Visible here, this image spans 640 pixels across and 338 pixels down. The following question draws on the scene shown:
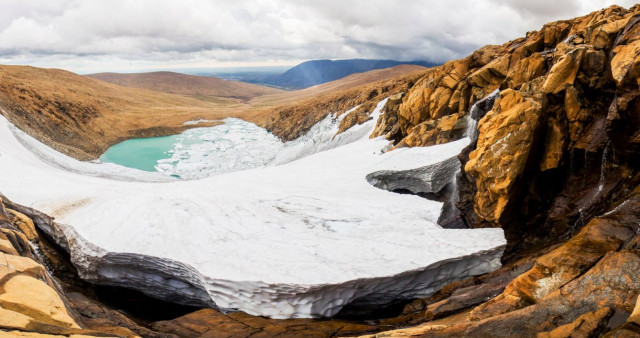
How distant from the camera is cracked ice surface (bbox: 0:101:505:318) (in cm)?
1245

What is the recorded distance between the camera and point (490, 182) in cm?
1490

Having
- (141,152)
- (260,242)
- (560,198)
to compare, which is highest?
(141,152)

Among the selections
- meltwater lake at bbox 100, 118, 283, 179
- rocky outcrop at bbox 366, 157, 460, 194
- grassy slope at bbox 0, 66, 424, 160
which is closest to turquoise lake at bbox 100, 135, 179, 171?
meltwater lake at bbox 100, 118, 283, 179

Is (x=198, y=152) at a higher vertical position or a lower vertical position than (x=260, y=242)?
higher

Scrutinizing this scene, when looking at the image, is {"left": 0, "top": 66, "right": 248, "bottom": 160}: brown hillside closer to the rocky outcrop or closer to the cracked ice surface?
the cracked ice surface

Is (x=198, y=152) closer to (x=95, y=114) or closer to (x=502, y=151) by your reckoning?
(x=95, y=114)

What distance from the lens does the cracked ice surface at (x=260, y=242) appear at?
12445mm

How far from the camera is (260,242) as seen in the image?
49.4 ft

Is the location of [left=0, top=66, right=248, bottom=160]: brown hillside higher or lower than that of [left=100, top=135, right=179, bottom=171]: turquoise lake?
higher

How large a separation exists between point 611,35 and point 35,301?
23.1 metres

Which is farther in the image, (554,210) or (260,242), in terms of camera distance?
(260,242)

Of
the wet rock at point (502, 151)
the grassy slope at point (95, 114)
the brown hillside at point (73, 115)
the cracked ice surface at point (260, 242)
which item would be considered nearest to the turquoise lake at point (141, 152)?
the brown hillside at point (73, 115)

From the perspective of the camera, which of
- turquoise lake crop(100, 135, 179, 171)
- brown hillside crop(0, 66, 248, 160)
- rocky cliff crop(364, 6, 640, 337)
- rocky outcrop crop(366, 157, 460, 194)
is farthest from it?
brown hillside crop(0, 66, 248, 160)

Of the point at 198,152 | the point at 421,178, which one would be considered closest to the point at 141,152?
the point at 198,152
